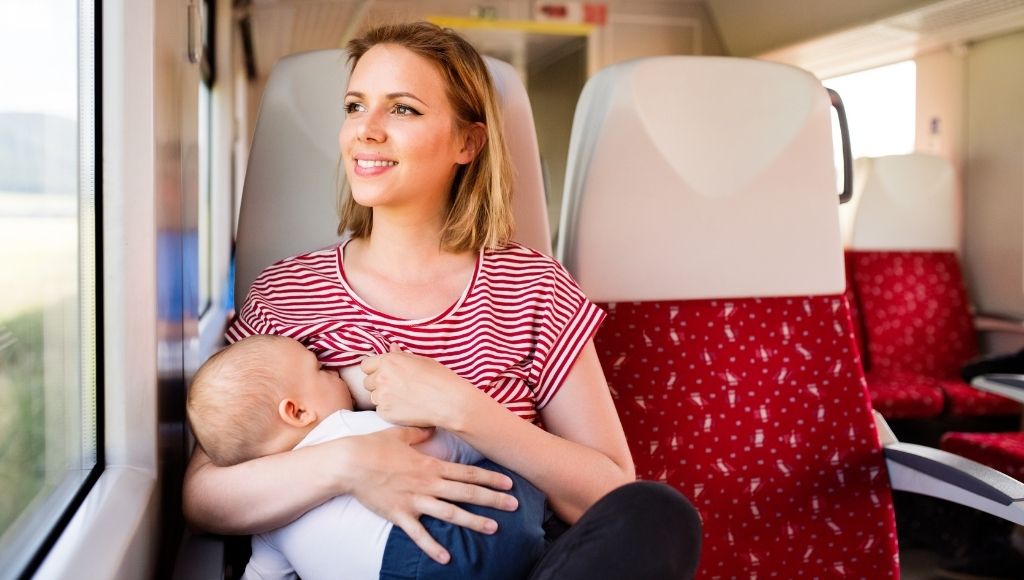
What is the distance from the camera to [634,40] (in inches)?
264

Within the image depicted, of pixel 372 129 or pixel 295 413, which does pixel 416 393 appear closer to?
pixel 295 413

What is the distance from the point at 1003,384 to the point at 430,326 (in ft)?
6.71

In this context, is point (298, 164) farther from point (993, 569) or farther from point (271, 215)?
point (993, 569)

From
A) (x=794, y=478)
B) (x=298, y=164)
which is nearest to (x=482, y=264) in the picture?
(x=298, y=164)

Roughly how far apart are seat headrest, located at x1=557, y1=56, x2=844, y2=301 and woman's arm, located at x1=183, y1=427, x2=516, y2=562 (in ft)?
2.29

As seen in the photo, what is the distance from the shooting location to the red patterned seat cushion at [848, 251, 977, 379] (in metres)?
4.33

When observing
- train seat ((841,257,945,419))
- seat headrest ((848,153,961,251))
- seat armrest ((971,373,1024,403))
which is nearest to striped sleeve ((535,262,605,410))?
seat armrest ((971,373,1024,403))

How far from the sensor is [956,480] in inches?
65.4

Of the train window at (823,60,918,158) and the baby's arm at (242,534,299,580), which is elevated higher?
the train window at (823,60,918,158)

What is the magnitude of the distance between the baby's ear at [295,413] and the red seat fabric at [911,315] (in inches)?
139

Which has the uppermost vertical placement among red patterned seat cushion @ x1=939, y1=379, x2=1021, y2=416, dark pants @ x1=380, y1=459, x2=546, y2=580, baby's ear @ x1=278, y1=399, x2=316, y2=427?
baby's ear @ x1=278, y1=399, x2=316, y2=427

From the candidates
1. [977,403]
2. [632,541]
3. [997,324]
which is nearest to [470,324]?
[632,541]

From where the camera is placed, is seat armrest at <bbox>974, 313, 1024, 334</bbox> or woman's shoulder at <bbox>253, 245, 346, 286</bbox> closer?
woman's shoulder at <bbox>253, 245, 346, 286</bbox>

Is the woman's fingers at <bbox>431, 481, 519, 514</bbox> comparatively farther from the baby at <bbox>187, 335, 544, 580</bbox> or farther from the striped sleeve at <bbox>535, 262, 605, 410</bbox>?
the striped sleeve at <bbox>535, 262, 605, 410</bbox>
